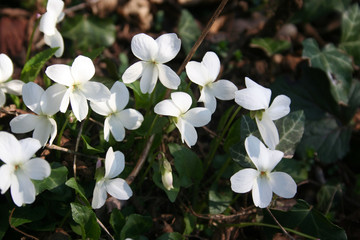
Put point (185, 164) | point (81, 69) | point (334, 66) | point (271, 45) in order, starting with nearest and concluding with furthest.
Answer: point (81, 69)
point (185, 164)
point (334, 66)
point (271, 45)

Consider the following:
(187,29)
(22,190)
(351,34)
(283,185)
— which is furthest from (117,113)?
(351,34)

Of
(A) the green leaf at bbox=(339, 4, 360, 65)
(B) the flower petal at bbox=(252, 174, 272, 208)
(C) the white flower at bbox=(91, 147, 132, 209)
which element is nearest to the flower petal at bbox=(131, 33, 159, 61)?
(C) the white flower at bbox=(91, 147, 132, 209)

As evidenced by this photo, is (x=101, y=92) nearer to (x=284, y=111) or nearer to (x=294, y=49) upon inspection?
(x=284, y=111)

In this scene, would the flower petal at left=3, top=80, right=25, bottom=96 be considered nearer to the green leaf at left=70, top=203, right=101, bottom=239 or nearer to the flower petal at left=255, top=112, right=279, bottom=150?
the green leaf at left=70, top=203, right=101, bottom=239

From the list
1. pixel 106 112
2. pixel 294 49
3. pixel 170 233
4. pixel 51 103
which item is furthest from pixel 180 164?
pixel 294 49

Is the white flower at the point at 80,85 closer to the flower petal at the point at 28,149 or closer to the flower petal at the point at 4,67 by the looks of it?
the flower petal at the point at 28,149

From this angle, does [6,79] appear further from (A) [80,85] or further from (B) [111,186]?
(B) [111,186]
